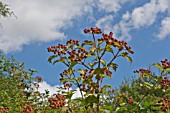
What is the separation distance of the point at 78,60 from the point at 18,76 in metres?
8.58

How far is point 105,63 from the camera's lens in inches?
145

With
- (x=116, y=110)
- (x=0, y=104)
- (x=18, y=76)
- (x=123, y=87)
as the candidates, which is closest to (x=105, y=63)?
(x=116, y=110)

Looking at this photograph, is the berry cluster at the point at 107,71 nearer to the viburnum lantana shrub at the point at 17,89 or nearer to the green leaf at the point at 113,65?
the green leaf at the point at 113,65

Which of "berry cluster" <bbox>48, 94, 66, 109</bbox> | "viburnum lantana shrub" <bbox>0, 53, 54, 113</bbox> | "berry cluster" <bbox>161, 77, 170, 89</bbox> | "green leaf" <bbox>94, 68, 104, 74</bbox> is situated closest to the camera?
"green leaf" <bbox>94, 68, 104, 74</bbox>

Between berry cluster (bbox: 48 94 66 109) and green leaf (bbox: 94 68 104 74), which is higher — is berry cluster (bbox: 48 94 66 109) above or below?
below

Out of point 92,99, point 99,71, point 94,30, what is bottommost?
point 92,99

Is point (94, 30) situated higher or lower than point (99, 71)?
higher

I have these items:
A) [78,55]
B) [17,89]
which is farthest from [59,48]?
[17,89]

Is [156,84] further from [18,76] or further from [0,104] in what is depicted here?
[18,76]

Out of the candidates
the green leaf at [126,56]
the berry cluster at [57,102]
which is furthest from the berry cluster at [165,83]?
the berry cluster at [57,102]

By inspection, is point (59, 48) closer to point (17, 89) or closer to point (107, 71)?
point (107, 71)

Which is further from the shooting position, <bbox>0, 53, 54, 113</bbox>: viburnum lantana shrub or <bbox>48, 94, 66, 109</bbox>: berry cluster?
<bbox>0, 53, 54, 113</bbox>: viburnum lantana shrub

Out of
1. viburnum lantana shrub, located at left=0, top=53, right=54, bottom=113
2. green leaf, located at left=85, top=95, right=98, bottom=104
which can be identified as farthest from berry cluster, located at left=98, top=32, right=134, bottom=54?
viburnum lantana shrub, located at left=0, top=53, right=54, bottom=113

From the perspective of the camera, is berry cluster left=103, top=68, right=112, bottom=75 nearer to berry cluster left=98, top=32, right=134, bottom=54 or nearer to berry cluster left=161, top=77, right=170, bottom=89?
berry cluster left=98, top=32, right=134, bottom=54
